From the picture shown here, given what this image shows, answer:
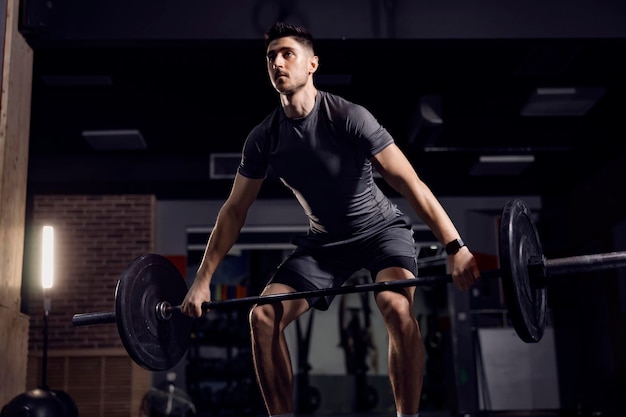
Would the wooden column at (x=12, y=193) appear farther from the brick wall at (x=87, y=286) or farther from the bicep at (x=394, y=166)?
the brick wall at (x=87, y=286)

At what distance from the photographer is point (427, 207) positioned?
8.09 feet

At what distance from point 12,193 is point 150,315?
1860 mm

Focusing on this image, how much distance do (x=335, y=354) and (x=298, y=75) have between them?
282 inches

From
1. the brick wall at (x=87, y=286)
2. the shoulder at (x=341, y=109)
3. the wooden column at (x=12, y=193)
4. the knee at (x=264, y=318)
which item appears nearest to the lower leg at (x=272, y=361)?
the knee at (x=264, y=318)

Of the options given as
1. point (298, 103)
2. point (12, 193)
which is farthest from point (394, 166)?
point (12, 193)

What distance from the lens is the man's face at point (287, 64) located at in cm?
259

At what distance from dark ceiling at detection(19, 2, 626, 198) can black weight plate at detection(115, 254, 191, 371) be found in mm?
2188

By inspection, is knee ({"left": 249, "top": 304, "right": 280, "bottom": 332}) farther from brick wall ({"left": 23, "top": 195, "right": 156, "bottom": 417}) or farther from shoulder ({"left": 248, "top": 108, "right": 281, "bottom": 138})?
brick wall ({"left": 23, "top": 195, "right": 156, "bottom": 417})

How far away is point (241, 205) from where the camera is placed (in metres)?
2.81

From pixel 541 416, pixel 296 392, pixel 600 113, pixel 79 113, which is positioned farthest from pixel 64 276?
pixel 600 113

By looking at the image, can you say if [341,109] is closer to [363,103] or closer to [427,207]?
[427,207]

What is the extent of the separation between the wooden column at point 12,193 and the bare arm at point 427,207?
247cm

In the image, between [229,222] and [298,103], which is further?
[229,222]

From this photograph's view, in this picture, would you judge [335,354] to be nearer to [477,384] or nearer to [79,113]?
[477,384]
